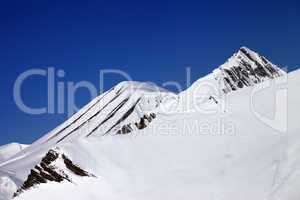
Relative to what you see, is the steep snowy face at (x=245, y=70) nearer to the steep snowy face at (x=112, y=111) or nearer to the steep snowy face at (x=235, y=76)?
the steep snowy face at (x=235, y=76)

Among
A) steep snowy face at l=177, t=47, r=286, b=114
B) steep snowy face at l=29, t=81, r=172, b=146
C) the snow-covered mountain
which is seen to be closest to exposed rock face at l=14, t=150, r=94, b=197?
the snow-covered mountain

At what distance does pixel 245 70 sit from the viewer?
98188 mm

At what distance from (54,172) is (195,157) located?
11.6 metres

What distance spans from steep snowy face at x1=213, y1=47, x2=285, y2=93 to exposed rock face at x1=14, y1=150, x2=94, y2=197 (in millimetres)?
44633

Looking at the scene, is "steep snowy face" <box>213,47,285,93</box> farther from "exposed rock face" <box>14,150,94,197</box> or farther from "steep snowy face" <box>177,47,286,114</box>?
"exposed rock face" <box>14,150,94,197</box>

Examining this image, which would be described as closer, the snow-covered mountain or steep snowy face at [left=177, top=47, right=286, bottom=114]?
the snow-covered mountain

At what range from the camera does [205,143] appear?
46.6 metres

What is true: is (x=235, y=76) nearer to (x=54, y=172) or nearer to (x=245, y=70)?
(x=245, y=70)

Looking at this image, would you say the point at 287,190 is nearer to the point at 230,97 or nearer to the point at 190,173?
the point at 190,173

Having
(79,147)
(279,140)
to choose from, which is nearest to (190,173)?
(279,140)

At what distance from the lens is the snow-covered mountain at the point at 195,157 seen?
1495 inches

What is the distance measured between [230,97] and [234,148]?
1198 centimetres

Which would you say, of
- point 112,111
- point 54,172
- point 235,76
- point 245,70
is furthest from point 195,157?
point 112,111

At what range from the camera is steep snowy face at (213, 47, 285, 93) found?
91.3 metres
